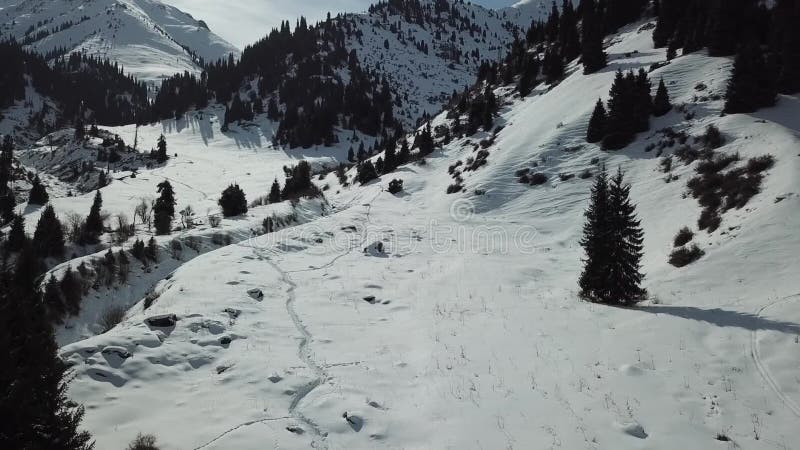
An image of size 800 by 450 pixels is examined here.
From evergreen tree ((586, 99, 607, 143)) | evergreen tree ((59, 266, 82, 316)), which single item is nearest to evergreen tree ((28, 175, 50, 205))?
evergreen tree ((59, 266, 82, 316))

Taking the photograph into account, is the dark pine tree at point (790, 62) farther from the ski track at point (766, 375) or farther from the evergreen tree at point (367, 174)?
the evergreen tree at point (367, 174)

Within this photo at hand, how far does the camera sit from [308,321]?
653 inches

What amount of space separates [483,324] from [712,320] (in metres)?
6.72

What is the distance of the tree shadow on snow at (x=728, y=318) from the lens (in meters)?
10.6

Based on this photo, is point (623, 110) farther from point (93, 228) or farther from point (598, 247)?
point (93, 228)

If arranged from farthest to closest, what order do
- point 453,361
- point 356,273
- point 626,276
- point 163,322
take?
point 356,273 < point 626,276 < point 163,322 < point 453,361

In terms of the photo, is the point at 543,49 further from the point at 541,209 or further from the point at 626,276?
the point at 626,276

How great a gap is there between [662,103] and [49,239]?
202 ft

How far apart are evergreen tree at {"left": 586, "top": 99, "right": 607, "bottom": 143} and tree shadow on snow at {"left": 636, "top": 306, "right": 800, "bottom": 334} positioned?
25.6 m

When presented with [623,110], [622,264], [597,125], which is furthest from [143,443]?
[623,110]

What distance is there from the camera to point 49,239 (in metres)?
45.5

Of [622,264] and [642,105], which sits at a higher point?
[642,105]

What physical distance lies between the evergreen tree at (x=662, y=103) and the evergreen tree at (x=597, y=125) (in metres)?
3.94

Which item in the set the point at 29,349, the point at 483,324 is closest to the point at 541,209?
the point at 483,324
